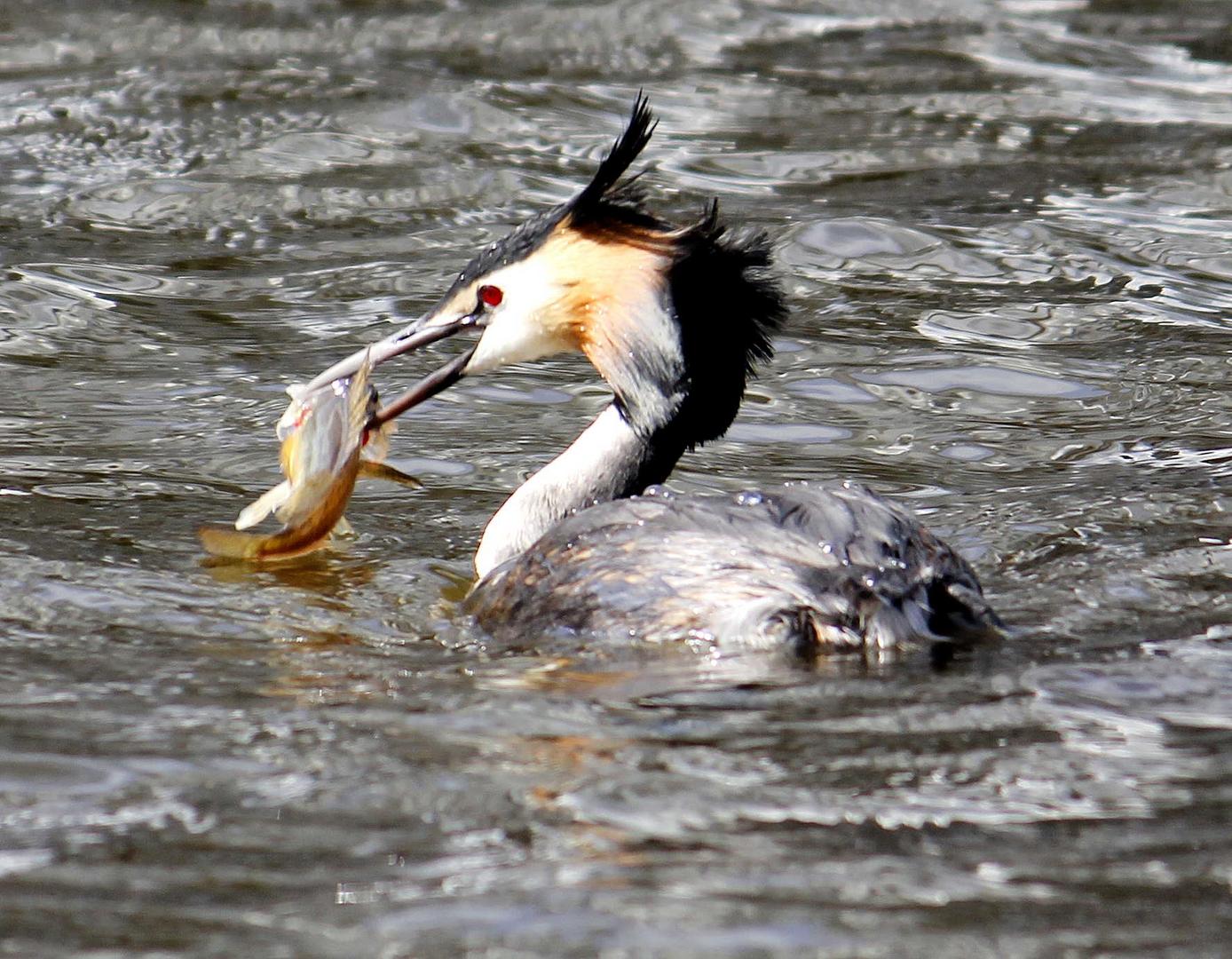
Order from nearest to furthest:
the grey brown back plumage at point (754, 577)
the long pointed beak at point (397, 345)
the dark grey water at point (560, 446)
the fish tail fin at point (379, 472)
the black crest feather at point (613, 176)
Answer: the dark grey water at point (560, 446) → the grey brown back plumage at point (754, 577) → the black crest feather at point (613, 176) → the long pointed beak at point (397, 345) → the fish tail fin at point (379, 472)

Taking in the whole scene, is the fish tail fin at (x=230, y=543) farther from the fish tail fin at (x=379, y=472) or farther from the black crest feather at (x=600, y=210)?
the black crest feather at (x=600, y=210)

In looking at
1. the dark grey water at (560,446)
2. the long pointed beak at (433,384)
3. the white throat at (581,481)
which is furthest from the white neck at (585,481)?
the long pointed beak at (433,384)

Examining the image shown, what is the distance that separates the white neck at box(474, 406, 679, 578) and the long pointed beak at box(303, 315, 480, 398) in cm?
49

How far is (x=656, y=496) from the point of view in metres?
4.99

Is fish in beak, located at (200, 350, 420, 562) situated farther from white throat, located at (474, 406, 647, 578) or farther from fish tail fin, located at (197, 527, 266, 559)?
white throat, located at (474, 406, 647, 578)

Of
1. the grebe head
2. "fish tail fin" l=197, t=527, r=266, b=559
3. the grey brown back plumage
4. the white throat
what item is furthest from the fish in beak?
the grey brown back plumage

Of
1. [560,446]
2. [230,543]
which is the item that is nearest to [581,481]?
[230,543]

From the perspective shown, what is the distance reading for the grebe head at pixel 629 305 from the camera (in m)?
5.34

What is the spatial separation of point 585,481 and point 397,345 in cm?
62

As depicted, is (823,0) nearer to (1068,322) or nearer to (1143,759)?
(1068,322)

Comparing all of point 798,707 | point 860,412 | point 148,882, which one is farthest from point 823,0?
point 148,882

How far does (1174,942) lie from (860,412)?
4.23 m

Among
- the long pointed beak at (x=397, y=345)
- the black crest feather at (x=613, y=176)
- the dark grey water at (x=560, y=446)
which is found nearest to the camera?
the dark grey water at (x=560, y=446)

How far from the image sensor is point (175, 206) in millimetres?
9641
